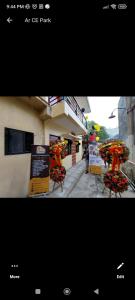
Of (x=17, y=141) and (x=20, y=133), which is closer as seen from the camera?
(x=17, y=141)

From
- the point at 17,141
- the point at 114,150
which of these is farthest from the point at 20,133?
the point at 114,150

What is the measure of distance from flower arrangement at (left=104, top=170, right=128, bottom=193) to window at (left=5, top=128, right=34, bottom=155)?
1.71m

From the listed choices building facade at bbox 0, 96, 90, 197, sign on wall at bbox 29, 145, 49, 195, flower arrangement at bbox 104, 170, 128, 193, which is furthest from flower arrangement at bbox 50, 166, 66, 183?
flower arrangement at bbox 104, 170, 128, 193

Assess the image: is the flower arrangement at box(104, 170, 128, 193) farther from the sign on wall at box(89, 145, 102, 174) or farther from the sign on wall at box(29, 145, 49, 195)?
the sign on wall at box(89, 145, 102, 174)

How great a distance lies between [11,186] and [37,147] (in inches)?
34.8

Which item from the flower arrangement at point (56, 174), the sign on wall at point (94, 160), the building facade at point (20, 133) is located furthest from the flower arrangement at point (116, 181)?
the sign on wall at point (94, 160)

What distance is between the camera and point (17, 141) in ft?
8.46

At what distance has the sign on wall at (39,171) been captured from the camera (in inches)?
109

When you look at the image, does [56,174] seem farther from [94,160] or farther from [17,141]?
[94,160]

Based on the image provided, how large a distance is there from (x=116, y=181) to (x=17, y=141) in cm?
191

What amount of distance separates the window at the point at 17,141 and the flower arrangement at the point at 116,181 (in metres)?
1.71

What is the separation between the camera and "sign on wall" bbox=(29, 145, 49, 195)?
2.77 metres
